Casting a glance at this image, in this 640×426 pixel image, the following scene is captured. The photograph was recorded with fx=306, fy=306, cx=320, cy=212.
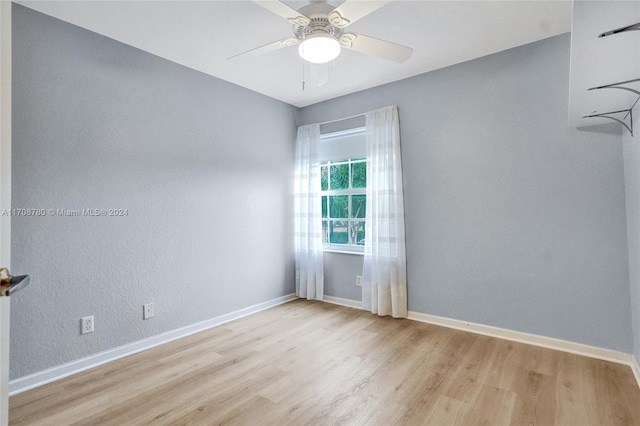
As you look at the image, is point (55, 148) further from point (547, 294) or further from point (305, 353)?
point (547, 294)

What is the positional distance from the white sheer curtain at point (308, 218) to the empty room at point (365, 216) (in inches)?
17.8

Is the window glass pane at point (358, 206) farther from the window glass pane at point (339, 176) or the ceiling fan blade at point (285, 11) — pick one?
the ceiling fan blade at point (285, 11)

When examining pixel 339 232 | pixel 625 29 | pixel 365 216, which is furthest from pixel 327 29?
pixel 339 232

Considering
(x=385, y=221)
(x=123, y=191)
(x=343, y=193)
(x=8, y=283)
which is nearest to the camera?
(x=8, y=283)

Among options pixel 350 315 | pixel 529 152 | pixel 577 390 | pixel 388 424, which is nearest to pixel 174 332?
pixel 350 315

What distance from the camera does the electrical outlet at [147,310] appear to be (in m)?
2.62

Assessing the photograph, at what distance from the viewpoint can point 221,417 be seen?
1729mm

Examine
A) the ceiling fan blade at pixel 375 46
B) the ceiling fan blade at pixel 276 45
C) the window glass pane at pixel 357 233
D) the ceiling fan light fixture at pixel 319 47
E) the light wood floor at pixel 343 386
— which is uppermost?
the ceiling fan blade at pixel 276 45

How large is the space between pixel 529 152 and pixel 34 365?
405 centimetres

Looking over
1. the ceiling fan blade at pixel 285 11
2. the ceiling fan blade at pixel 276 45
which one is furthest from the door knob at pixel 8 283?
the ceiling fan blade at pixel 276 45

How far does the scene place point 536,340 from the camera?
2.56 metres

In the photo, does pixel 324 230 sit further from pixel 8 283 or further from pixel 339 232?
pixel 8 283

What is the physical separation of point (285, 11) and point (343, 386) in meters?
2.28

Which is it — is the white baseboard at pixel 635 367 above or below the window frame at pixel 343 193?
below
